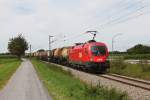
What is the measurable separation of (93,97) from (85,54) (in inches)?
919

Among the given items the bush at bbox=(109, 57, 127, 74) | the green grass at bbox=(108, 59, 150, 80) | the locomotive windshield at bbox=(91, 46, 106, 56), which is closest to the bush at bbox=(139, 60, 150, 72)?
the green grass at bbox=(108, 59, 150, 80)

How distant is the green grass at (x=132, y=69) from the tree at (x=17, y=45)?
7067cm

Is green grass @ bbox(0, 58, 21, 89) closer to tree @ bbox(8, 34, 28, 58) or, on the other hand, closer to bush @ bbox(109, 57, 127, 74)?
bush @ bbox(109, 57, 127, 74)

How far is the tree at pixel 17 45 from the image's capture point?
109 metres

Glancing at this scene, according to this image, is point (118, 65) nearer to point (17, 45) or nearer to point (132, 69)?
point (132, 69)

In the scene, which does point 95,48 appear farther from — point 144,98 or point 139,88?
point 144,98

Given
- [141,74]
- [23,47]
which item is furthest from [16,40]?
[141,74]

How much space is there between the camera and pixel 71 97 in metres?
15.8

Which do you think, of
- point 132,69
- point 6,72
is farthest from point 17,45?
point 132,69

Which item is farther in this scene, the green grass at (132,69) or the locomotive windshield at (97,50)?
the locomotive windshield at (97,50)

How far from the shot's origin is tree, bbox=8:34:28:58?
109 m

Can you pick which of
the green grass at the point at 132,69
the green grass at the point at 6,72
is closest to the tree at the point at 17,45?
the green grass at the point at 6,72

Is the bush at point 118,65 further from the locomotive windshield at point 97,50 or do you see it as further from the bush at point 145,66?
the bush at point 145,66

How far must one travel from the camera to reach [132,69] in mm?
36594
